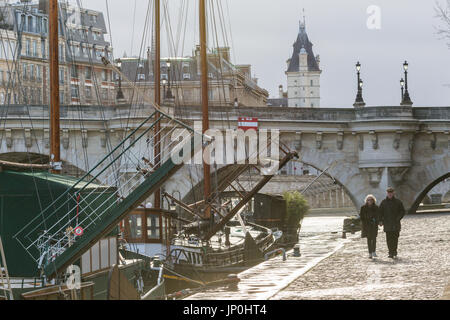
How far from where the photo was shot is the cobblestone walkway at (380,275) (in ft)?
43.2

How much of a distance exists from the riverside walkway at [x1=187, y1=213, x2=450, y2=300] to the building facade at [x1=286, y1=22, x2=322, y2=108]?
13333cm

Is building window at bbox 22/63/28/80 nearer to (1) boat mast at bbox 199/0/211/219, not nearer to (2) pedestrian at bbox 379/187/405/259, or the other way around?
(1) boat mast at bbox 199/0/211/219

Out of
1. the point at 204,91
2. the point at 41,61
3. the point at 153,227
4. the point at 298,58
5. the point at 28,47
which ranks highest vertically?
the point at 298,58

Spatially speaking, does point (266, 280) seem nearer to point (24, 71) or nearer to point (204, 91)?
point (204, 91)

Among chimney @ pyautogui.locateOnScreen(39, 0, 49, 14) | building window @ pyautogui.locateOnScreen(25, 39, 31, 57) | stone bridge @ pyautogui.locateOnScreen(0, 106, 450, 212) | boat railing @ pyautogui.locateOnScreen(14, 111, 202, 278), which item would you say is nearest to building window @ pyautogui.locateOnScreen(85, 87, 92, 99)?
building window @ pyautogui.locateOnScreen(25, 39, 31, 57)

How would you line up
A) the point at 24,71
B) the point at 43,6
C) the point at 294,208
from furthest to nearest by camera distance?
the point at 43,6, the point at 24,71, the point at 294,208

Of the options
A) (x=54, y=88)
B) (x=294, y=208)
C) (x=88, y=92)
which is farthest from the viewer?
(x=88, y=92)

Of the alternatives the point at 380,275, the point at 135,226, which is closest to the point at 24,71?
the point at 135,226

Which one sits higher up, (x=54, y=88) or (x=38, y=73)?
(x=38, y=73)

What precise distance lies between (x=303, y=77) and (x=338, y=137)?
11923cm

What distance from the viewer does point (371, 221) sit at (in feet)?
63.6

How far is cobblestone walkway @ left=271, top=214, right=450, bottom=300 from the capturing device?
13164mm

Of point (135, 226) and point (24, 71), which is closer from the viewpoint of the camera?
point (135, 226)
